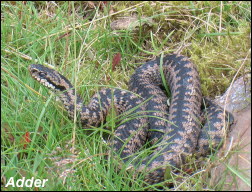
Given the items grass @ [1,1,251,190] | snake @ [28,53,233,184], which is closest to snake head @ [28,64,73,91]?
snake @ [28,53,233,184]

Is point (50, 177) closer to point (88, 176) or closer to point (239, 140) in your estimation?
point (88, 176)

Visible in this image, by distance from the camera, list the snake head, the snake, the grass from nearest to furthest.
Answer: the grass < the snake < the snake head

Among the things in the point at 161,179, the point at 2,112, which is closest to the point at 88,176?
the point at 161,179

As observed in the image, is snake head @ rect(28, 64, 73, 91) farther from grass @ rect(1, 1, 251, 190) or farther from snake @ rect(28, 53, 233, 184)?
grass @ rect(1, 1, 251, 190)

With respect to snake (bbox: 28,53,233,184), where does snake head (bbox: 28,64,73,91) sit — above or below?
above

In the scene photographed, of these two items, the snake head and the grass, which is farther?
the snake head

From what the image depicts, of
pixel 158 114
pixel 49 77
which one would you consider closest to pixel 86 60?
pixel 49 77

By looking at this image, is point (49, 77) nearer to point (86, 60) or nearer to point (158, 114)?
point (86, 60)

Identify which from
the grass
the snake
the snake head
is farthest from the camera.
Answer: the snake head
